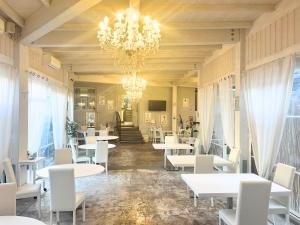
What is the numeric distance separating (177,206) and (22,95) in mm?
3598

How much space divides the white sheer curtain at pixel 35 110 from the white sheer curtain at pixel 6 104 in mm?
625

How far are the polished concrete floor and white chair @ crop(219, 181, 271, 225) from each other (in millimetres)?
1354

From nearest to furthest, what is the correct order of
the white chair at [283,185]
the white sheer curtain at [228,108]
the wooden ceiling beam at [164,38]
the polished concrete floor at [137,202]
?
the white chair at [283,185] → the polished concrete floor at [137,202] → the wooden ceiling beam at [164,38] → the white sheer curtain at [228,108]

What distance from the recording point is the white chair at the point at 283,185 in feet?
11.1

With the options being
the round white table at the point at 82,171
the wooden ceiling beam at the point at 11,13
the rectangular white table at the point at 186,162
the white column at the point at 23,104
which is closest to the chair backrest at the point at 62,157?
the round white table at the point at 82,171

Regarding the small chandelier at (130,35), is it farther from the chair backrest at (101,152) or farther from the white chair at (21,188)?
the chair backrest at (101,152)

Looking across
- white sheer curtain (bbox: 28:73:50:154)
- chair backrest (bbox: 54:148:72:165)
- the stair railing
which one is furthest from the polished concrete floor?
the stair railing

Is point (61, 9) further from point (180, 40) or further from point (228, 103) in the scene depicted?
point (228, 103)

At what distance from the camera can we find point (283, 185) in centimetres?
359

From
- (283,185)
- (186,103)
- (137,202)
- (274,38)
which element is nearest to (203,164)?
(137,202)

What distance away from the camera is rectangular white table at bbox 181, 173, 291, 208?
3113 mm

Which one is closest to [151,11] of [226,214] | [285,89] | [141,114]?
[285,89]

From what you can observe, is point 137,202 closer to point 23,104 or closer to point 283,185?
point 283,185

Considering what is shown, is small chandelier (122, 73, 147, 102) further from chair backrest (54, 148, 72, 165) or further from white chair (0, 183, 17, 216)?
white chair (0, 183, 17, 216)
